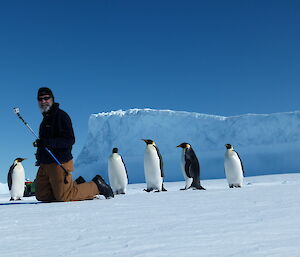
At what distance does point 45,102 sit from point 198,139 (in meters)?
20.7

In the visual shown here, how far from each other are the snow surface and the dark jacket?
62.8 ft

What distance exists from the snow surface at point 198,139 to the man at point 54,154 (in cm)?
1904

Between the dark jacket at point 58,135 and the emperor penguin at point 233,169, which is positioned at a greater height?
the dark jacket at point 58,135

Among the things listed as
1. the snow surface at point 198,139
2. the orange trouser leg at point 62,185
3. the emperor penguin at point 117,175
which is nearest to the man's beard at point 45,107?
the orange trouser leg at point 62,185

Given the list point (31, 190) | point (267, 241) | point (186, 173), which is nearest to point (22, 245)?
point (267, 241)

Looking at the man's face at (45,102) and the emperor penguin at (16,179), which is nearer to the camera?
the man's face at (45,102)

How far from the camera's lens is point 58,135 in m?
3.62

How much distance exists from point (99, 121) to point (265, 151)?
10.3 metres

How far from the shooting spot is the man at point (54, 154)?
3.54 metres

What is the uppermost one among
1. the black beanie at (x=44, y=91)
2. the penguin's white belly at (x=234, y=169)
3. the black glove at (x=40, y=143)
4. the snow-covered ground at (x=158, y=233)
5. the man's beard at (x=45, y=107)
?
the black beanie at (x=44, y=91)

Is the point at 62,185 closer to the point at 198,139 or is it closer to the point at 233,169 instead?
the point at 233,169

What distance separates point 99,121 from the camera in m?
25.5

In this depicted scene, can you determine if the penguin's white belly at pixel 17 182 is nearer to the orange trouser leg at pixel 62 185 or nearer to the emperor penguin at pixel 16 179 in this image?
the emperor penguin at pixel 16 179

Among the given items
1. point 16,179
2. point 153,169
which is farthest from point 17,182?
point 153,169
